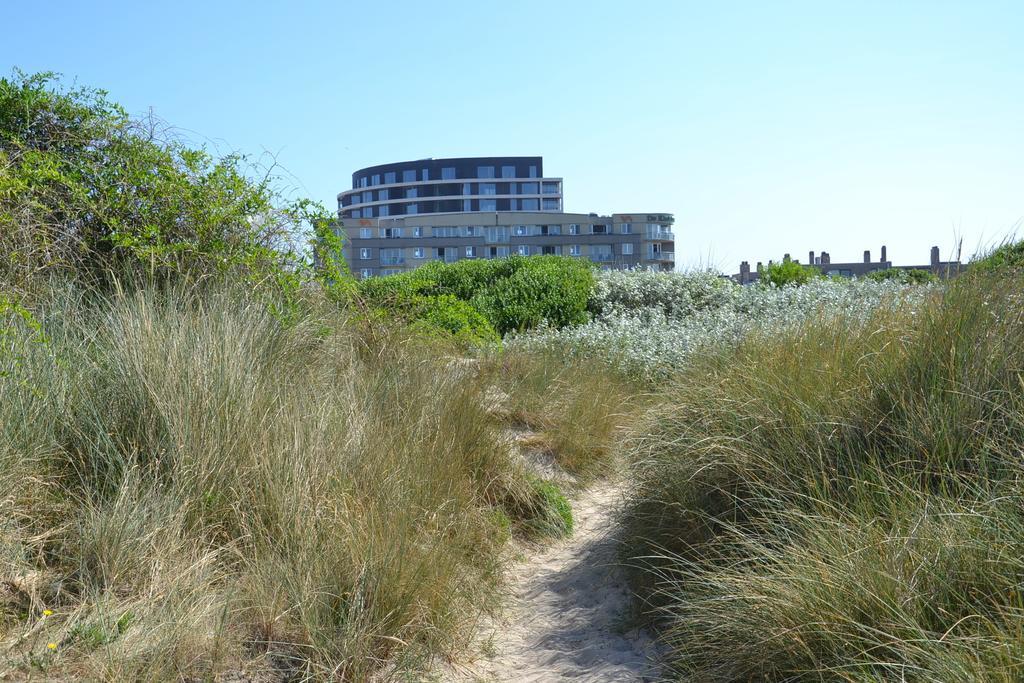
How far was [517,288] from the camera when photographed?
14.7 meters

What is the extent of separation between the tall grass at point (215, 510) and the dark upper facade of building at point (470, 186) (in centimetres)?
9947

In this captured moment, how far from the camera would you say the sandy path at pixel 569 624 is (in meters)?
4.49

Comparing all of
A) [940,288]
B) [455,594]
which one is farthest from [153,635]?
[940,288]

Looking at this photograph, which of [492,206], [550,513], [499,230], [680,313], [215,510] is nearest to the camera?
[215,510]

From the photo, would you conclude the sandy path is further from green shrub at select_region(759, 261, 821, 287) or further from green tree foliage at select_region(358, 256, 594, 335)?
green shrub at select_region(759, 261, 821, 287)

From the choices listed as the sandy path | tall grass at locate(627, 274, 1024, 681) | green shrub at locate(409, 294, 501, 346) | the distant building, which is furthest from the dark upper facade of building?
tall grass at locate(627, 274, 1024, 681)

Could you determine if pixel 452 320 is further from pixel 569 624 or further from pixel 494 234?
pixel 494 234

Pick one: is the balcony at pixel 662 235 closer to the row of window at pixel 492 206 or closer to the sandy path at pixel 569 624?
the row of window at pixel 492 206

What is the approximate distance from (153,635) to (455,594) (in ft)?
5.48

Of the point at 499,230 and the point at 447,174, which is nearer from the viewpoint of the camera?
the point at 499,230

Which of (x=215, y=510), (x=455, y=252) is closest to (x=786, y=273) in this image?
(x=215, y=510)

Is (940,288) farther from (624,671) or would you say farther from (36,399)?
(36,399)

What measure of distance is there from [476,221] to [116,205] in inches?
2938

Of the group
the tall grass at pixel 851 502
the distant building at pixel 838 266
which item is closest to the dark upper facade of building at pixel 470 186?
the distant building at pixel 838 266
